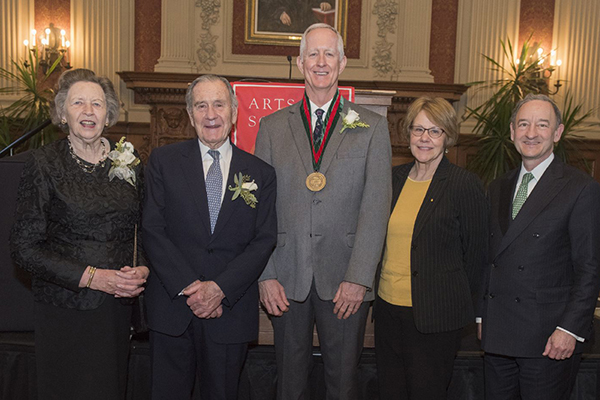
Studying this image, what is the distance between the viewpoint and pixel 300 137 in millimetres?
2344

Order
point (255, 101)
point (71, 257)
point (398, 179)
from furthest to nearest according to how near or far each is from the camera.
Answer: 1. point (255, 101)
2. point (398, 179)
3. point (71, 257)

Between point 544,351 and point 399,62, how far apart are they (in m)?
6.06

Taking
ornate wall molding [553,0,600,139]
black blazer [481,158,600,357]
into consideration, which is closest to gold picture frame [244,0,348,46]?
ornate wall molding [553,0,600,139]

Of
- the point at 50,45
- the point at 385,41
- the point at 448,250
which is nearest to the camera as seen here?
the point at 448,250

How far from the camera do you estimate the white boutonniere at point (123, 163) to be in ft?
7.17

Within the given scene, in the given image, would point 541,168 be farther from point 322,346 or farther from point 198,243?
point 198,243

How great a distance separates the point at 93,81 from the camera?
7.27 feet

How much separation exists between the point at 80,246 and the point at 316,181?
942 mm

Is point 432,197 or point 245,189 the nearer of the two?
point 245,189

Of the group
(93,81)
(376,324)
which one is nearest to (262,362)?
(376,324)

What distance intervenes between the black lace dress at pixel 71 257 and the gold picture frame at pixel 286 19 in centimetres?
573

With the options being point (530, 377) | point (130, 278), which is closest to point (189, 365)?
point (130, 278)

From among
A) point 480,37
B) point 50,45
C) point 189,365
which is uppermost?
point 480,37

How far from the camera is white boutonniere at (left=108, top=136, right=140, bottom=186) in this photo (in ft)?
7.17
